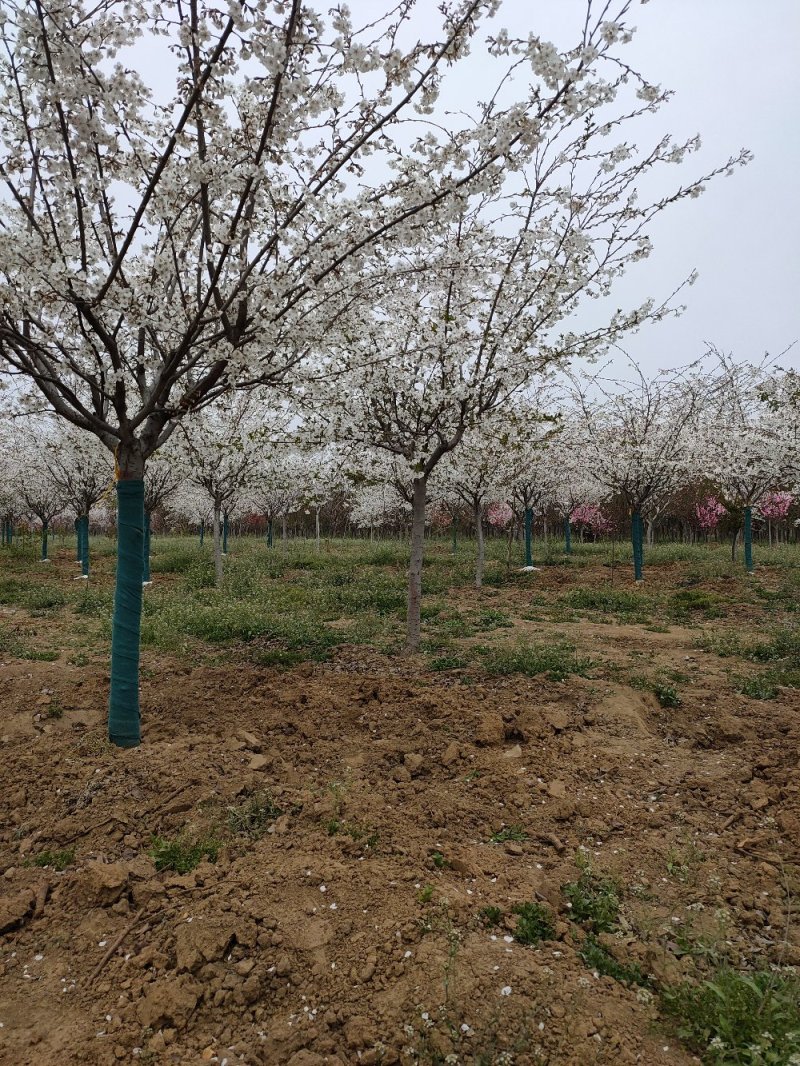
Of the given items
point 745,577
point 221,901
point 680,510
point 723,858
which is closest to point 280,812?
point 221,901

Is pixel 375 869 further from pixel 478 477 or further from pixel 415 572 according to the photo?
pixel 478 477

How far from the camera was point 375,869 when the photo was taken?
11.6ft

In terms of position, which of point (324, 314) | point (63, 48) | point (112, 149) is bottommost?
point (324, 314)

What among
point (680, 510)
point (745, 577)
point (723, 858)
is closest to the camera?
point (723, 858)

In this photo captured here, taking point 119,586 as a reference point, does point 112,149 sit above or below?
above

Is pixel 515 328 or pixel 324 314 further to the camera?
pixel 515 328

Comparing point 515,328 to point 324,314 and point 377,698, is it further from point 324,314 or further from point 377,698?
point 377,698

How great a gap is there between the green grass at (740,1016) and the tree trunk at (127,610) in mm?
4393

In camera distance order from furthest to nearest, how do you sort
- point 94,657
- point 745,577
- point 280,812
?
point 745,577 → point 94,657 → point 280,812

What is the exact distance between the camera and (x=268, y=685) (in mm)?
6855

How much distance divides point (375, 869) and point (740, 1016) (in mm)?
1858

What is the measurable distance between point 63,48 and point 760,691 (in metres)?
8.60

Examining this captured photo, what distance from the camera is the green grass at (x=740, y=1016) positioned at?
230 cm

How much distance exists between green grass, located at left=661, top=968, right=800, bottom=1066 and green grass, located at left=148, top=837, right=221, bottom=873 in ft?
8.49
